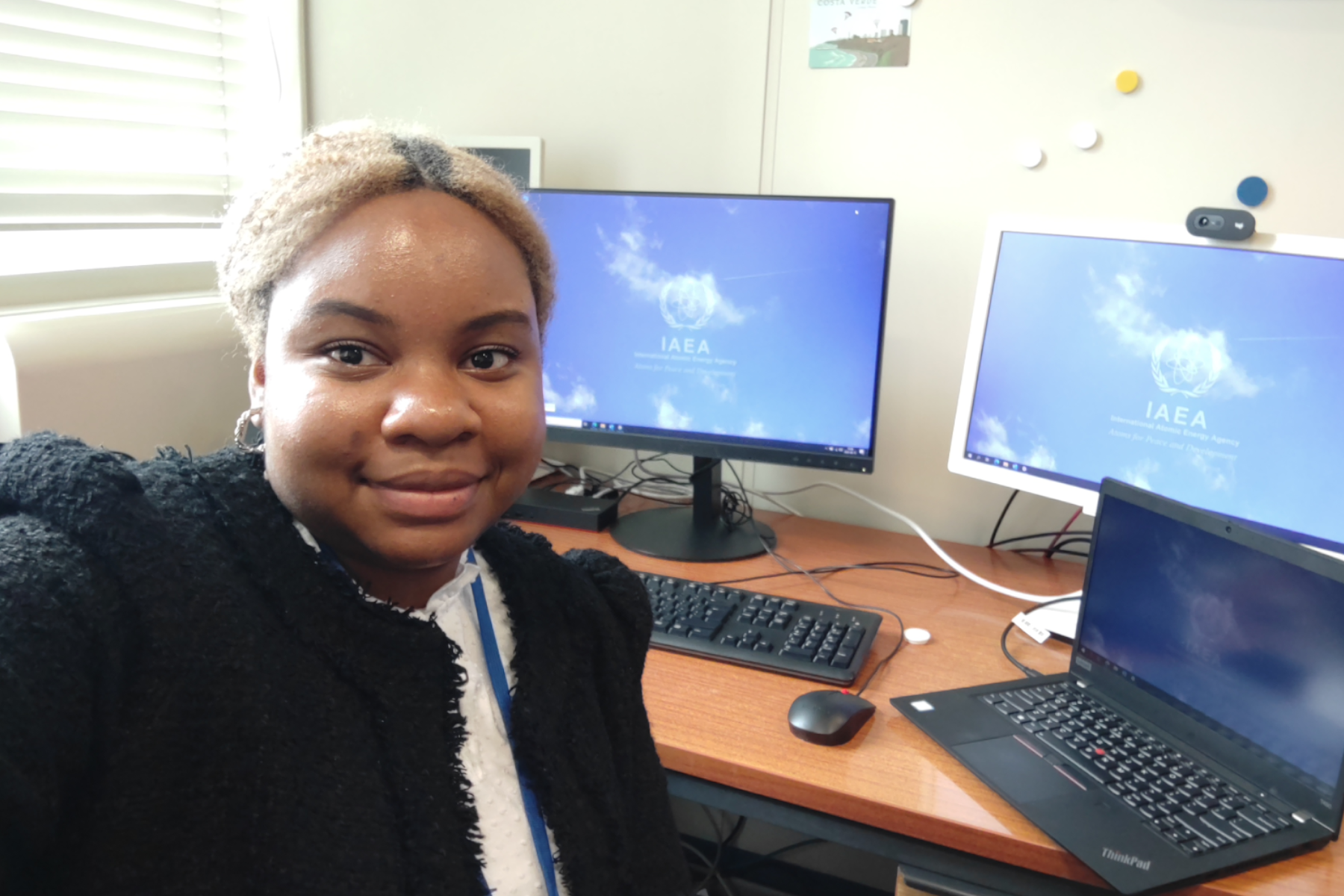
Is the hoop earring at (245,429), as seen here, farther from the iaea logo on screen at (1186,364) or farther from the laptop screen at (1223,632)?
the iaea logo on screen at (1186,364)

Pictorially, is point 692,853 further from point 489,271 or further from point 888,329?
point 489,271

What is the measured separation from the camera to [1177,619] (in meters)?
0.98

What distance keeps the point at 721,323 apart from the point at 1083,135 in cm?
59

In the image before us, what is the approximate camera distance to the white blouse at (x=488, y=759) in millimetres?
692

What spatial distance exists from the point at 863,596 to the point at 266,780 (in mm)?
919

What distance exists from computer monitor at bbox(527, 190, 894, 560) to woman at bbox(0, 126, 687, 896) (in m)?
0.67

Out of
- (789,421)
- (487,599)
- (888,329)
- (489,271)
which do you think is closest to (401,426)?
(489,271)

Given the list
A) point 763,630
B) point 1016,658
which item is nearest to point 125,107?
point 763,630

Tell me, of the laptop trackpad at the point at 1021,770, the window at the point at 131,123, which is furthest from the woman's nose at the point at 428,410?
the window at the point at 131,123

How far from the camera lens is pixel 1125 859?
809mm

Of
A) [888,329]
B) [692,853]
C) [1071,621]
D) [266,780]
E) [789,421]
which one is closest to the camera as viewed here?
[266,780]

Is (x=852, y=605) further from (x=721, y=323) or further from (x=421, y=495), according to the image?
(x=421, y=495)

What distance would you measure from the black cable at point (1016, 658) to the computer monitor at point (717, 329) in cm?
30

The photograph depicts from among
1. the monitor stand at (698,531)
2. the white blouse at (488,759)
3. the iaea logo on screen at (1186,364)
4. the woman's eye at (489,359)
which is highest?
the woman's eye at (489,359)
